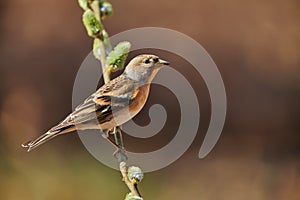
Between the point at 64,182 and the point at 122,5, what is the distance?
1.40m

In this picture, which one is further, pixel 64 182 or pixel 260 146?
pixel 260 146

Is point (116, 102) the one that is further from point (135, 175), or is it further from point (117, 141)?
point (135, 175)

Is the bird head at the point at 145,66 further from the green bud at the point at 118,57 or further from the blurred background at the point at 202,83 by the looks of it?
the blurred background at the point at 202,83

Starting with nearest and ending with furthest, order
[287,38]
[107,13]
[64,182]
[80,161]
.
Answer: [107,13], [64,182], [80,161], [287,38]

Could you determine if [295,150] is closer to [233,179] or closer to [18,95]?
[233,179]

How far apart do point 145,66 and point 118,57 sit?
0.27 meters

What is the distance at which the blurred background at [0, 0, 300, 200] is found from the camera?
14.4 ft

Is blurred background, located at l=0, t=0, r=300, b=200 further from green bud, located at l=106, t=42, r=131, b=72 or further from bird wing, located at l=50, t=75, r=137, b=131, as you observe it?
green bud, located at l=106, t=42, r=131, b=72

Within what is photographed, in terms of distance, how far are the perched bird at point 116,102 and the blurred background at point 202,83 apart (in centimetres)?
319

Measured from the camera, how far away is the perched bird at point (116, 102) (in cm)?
93

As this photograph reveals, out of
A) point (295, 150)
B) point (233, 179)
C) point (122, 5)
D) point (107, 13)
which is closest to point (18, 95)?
point (122, 5)

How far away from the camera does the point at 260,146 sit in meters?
4.59

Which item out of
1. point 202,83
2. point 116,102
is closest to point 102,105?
point 116,102

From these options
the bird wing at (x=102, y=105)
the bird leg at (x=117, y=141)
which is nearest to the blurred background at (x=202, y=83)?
the bird wing at (x=102, y=105)
